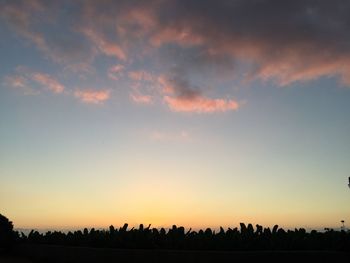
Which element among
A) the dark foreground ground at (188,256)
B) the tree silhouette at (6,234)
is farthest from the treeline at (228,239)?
the tree silhouette at (6,234)

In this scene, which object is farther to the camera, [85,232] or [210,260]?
[85,232]

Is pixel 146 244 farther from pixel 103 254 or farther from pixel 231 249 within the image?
pixel 231 249

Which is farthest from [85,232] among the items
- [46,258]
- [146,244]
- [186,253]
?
[186,253]

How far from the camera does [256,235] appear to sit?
496 inches

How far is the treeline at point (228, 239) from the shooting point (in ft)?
40.0

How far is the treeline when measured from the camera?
480 inches

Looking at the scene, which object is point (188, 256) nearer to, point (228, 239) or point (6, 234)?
point (228, 239)

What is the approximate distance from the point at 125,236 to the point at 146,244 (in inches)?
38.0

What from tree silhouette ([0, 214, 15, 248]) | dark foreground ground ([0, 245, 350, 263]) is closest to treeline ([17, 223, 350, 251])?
dark foreground ground ([0, 245, 350, 263])

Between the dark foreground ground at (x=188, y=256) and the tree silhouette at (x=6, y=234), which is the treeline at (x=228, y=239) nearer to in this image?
the dark foreground ground at (x=188, y=256)

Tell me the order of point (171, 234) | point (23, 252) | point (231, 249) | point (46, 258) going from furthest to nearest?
1. point (23, 252)
2. point (46, 258)
3. point (171, 234)
4. point (231, 249)

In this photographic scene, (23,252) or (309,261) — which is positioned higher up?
(23,252)

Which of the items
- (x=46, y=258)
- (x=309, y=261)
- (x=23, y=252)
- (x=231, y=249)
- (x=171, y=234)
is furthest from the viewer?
(x=23, y=252)

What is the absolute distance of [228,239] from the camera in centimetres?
1252
